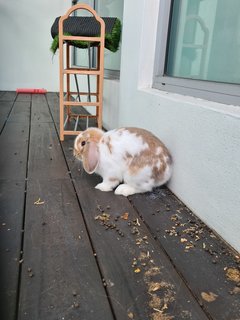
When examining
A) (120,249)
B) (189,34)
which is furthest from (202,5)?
(120,249)

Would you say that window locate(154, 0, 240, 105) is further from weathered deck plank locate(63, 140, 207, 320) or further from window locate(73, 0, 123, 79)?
window locate(73, 0, 123, 79)

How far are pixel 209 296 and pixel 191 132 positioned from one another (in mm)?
665

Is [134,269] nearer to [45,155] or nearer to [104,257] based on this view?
[104,257]

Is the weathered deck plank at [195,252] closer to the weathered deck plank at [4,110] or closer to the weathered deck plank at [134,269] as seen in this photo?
the weathered deck plank at [134,269]

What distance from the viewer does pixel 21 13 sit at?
15.6ft

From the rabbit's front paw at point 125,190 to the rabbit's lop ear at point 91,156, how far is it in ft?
0.50

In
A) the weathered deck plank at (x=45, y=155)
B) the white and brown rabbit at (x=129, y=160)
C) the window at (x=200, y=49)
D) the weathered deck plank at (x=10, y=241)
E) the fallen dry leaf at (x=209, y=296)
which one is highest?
the window at (x=200, y=49)

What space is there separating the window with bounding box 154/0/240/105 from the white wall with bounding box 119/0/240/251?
0.20ft

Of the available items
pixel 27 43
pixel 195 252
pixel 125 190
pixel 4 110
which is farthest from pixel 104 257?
pixel 27 43

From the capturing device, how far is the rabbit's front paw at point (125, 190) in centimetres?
143

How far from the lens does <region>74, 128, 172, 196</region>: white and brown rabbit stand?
139 centimetres

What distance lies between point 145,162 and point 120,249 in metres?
0.48

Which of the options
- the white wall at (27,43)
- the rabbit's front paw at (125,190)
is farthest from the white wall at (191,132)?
the white wall at (27,43)

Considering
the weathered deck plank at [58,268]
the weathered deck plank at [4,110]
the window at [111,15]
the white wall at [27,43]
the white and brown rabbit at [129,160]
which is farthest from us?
the white wall at [27,43]
